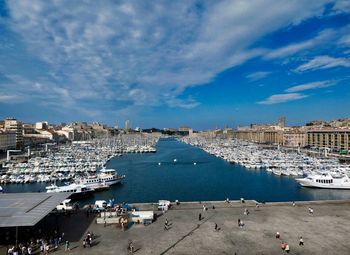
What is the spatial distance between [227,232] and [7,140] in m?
97.6

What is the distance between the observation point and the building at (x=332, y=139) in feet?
292

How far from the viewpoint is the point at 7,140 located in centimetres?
10100

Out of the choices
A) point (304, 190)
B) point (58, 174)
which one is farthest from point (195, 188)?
point (58, 174)

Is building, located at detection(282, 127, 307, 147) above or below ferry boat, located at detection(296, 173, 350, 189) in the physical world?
above

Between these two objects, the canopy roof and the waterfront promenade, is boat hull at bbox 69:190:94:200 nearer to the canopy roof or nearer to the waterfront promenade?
the canopy roof

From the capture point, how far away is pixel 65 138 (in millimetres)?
175500

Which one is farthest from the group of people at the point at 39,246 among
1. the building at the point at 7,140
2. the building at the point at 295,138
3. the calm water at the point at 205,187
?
the building at the point at 295,138

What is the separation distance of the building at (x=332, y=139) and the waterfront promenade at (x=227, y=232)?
2732 inches

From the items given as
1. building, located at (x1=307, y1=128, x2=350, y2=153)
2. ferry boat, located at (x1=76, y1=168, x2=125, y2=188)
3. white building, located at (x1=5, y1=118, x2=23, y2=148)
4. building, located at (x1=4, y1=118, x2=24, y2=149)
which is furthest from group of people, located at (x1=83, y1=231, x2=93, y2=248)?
white building, located at (x1=5, y1=118, x2=23, y2=148)

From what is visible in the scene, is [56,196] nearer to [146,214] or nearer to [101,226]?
[101,226]

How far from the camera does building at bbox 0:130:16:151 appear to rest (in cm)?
9775

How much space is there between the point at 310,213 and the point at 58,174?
44.4 m

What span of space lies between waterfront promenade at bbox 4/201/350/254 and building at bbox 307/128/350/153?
6938 centimetres

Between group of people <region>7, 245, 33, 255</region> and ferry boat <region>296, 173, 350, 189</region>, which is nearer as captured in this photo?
group of people <region>7, 245, 33, 255</region>
